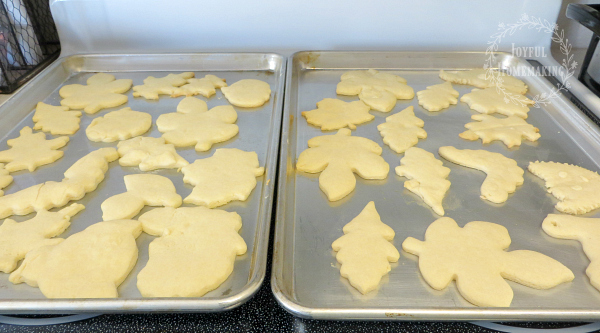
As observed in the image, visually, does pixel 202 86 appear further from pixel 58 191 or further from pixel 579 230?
pixel 579 230

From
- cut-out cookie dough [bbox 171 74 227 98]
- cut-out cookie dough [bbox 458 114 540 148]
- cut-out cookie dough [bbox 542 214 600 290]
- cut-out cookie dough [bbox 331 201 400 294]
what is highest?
cut-out cookie dough [bbox 171 74 227 98]

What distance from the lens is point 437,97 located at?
1.34m

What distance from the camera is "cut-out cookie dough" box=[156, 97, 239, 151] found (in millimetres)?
Answer: 1138

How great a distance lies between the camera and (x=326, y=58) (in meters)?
1.53

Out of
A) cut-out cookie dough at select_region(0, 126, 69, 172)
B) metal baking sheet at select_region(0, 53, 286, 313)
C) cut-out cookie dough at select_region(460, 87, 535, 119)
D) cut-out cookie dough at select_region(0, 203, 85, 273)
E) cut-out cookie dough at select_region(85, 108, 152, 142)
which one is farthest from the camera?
cut-out cookie dough at select_region(460, 87, 535, 119)

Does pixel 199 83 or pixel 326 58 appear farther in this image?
pixel 326 58

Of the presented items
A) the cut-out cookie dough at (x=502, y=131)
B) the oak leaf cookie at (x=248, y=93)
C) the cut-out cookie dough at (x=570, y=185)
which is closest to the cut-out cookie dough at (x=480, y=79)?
the cut-out cookie dough at (x=502, y=131)

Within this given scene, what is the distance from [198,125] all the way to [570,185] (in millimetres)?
1015

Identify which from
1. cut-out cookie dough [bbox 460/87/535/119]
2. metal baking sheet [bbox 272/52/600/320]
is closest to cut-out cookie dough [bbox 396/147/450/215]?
metal baking sheet [bbox 272/52/600/320]

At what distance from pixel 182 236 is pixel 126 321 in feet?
0.62

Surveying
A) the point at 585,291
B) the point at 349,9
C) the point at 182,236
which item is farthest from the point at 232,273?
the point at 349,9

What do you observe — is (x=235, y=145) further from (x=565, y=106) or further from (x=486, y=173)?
(x=565, y=106)

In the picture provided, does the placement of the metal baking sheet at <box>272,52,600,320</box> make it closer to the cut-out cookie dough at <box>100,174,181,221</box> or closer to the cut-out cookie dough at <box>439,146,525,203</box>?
the cut-out cookie dough at <box>439,146,525,203</box>

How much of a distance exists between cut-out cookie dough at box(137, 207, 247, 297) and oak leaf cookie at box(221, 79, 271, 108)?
51 centimetres
